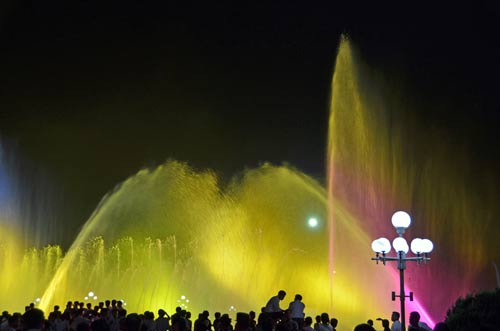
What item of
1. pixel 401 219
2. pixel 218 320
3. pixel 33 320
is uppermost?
pixel 401 219

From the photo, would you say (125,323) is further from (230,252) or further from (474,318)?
(230,252)

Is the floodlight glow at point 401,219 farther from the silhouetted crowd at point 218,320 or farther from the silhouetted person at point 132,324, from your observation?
the silhouetted person at point 132,324

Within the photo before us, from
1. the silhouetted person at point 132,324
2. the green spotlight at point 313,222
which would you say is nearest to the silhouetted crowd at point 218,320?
the silhouetted person at point 132,324

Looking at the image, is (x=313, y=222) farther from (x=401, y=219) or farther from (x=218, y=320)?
(x=218, y=320)

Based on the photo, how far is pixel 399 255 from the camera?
14.3m

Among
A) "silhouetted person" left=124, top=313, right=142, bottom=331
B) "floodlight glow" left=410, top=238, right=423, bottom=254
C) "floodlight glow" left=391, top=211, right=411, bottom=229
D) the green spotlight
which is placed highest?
the green spotlight

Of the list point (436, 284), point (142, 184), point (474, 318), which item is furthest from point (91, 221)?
point (474, 318)

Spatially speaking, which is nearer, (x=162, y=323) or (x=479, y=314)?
(x=479, y=314)

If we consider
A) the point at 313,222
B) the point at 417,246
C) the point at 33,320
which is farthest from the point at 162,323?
the point at 313,222

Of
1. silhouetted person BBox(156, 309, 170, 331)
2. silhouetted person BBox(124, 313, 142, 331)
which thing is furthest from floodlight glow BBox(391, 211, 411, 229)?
silhouetted person BBox(124, 313, 142, 331)

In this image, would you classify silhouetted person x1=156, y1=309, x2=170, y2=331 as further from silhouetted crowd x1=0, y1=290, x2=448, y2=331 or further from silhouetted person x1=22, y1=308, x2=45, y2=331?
silhouetted person x1=22, y1=308, x2=45, y2=331

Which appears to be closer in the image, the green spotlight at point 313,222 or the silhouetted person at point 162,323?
the silhouetted person at point 162,323

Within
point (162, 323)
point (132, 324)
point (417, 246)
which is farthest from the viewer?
point (417, 246)

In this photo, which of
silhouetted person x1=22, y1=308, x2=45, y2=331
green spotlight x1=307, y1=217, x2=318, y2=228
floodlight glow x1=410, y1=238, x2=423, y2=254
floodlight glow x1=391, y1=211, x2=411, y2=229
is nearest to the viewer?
silhouetted person x1=22, y1=308, x2=45, y2=331
